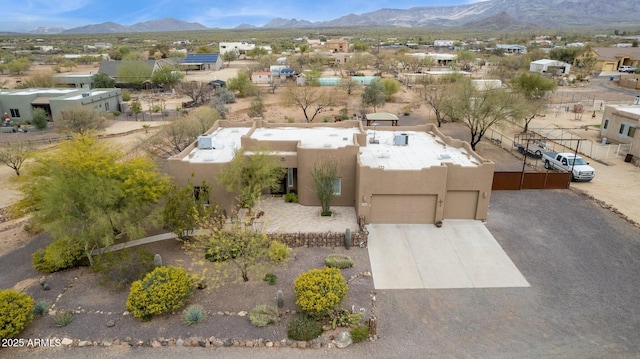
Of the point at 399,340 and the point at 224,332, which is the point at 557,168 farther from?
the point at 224,332

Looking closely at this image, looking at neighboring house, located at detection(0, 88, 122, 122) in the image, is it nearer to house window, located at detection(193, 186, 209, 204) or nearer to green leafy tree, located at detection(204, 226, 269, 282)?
house window, located at detection(193, 186, 209, 204)

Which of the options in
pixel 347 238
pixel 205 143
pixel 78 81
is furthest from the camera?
pixel 78 81

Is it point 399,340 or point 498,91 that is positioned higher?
point 498,91

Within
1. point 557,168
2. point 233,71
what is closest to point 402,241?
point 557,168

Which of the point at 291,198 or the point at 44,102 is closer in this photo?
the point at 291,198

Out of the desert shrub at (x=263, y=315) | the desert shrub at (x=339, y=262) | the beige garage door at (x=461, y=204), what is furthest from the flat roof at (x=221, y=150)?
the beige garage door at (x=461, y=204)

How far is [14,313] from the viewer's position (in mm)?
13516

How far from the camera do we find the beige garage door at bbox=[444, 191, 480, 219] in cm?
Result: 2130

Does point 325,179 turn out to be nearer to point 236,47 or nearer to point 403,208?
point 403,208

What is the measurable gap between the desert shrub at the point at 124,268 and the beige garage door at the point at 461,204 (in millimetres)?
14704

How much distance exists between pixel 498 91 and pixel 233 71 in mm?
70565

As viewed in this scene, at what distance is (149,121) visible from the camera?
47.1m

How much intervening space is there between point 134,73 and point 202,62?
2735cm

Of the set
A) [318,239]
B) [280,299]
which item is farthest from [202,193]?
[280,299]
